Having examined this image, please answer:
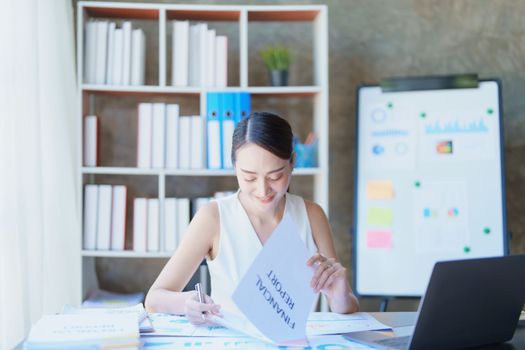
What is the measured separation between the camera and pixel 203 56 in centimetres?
318

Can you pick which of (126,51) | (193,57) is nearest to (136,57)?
(126,51)

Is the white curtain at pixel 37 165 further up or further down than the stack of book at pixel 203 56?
further down

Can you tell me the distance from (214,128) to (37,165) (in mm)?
872

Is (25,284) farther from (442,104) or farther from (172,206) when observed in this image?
(442,104)

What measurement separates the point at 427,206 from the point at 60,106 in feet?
5.70

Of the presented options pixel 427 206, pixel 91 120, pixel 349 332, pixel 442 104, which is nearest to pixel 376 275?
pixel 427 206

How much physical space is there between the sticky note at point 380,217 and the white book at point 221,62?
933 millimetres

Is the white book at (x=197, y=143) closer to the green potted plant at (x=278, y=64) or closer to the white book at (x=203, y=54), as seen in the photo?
the white book at (x=203, y=54)

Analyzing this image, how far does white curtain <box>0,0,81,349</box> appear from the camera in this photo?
7.72ft

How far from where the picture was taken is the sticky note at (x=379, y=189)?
324 cm

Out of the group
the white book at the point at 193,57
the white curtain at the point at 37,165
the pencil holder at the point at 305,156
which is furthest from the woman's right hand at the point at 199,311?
the white book at the point at 193,57

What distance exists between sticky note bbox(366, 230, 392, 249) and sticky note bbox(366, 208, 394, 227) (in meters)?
0.04

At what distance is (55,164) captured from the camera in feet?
9.18

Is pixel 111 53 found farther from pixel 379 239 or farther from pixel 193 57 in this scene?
pixel 379 239
